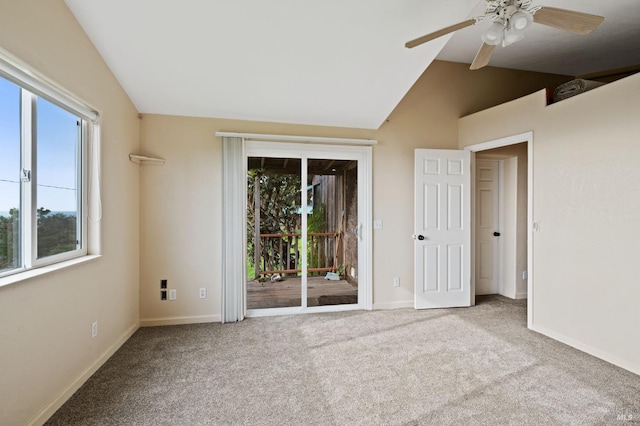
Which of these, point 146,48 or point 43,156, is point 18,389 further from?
point 146,48

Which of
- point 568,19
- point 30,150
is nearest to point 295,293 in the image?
point 30,150

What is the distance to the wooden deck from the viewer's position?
3744 mm

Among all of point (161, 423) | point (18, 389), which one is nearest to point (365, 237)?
point (161, 423)

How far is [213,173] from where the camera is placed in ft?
11.2

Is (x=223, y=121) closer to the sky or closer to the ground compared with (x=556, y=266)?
closer to the sky

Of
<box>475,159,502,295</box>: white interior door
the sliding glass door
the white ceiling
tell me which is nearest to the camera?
the white ceiling

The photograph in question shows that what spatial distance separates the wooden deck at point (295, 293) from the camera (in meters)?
3.74

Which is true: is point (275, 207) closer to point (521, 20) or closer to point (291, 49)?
point (291, 49)

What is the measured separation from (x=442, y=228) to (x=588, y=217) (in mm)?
1440

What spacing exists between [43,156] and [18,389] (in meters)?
1.37

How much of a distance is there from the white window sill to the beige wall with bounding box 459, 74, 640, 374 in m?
4.13

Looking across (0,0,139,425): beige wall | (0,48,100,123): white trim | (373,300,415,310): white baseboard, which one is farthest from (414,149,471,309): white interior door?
(0,48,100,123): white trim

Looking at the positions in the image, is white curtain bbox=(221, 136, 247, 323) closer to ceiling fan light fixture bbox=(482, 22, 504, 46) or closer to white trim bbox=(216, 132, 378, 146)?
white trim bbox=(216, 132, 378, 146)

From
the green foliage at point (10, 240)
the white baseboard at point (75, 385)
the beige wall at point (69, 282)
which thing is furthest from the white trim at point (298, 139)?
the white baseboard at point (75, 385)
